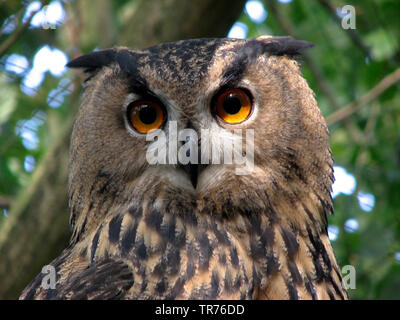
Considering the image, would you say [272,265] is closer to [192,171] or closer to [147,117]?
[192,171]

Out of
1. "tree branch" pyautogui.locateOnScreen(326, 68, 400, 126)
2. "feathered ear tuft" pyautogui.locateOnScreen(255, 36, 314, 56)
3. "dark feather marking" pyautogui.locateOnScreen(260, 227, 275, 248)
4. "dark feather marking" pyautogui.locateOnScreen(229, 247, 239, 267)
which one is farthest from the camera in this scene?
"tree branch" pyautogui.locateOnScreen(326, 68, 400, 126)

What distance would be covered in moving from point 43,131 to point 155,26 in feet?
5.73

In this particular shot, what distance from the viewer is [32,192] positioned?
299 cm

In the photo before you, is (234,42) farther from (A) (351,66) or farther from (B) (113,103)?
(A) (351,66)

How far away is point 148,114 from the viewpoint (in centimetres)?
205

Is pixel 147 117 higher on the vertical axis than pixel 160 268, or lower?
higher

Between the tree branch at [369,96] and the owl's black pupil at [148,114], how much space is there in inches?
64.3

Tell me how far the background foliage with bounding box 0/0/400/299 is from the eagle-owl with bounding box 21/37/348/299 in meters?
1.04

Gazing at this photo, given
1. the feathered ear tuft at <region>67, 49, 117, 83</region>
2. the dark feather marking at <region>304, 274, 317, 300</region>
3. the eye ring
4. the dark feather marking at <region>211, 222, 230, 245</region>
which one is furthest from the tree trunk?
the dark feather marking at <region>304, 274, 317, 300</region>

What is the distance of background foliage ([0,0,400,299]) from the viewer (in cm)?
311

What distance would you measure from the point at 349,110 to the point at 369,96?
0.14 m

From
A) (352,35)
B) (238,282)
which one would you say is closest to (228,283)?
(238,282)

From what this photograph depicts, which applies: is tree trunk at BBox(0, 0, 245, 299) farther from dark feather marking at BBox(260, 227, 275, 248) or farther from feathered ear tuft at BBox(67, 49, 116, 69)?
dark feather marking at BBox(260, 227, 275, 248)

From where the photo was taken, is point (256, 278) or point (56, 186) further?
point (56, 186)
